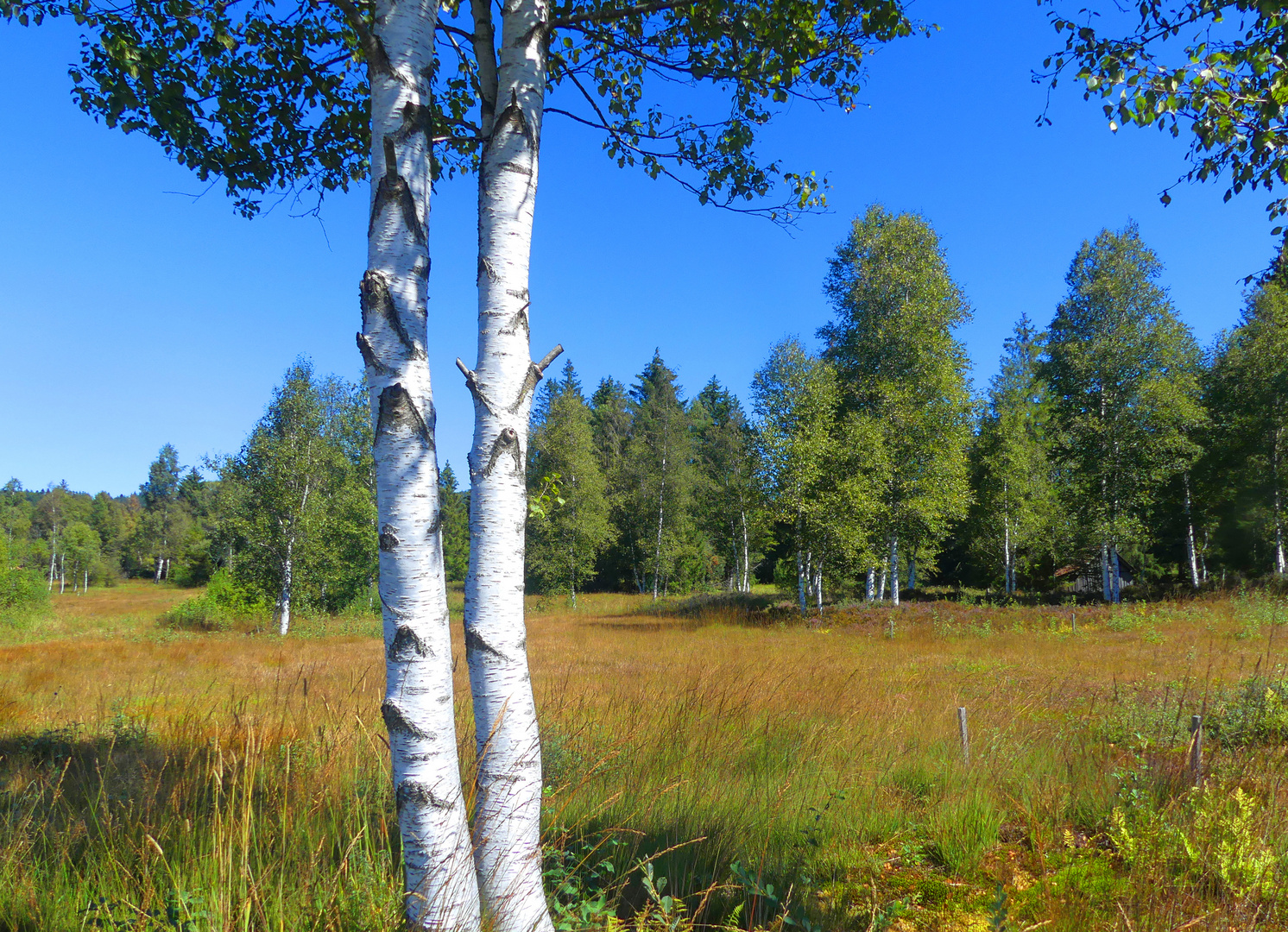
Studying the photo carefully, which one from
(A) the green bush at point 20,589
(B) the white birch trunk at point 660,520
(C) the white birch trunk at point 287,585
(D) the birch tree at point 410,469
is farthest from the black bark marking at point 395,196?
(A) the green bush at point 20,589

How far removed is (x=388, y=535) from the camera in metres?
1.92

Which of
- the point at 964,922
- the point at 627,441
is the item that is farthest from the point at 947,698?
the point at 627,441

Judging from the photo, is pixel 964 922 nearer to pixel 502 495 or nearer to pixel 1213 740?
pixel 502 495

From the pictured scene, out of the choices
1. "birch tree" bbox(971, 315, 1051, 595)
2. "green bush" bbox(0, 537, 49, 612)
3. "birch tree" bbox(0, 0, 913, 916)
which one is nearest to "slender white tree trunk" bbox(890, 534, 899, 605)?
"birch tree" bbox(971, 315, 1051, 595)

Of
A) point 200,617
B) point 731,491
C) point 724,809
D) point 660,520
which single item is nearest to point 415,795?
point 724,809

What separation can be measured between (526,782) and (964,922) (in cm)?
235

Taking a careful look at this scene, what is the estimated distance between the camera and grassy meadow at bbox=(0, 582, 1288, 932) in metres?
2.29

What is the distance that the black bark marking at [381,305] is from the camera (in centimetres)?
195

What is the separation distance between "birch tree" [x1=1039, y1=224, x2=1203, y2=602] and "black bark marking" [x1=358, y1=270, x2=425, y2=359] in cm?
2562

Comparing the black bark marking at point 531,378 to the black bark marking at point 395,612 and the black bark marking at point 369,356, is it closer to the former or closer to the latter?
the black bark marking at point 369,356

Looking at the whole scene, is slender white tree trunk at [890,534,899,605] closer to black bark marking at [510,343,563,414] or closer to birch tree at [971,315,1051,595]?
birch tree at [971,315,1051,595]

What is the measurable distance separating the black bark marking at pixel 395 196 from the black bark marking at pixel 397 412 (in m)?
0.51

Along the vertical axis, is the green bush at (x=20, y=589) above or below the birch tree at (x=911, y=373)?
below

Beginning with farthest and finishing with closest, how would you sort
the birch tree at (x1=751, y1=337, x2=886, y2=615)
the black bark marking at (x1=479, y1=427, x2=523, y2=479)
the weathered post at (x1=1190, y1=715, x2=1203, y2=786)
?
the birch tree at (x1=751, y1=337, x2=886, y2=615) → the weathered post at (x1=1190, y1=715, x2=1203, y2=786) → the black bark marking at (x1=479, y1=427, x2=523, y2=479)
